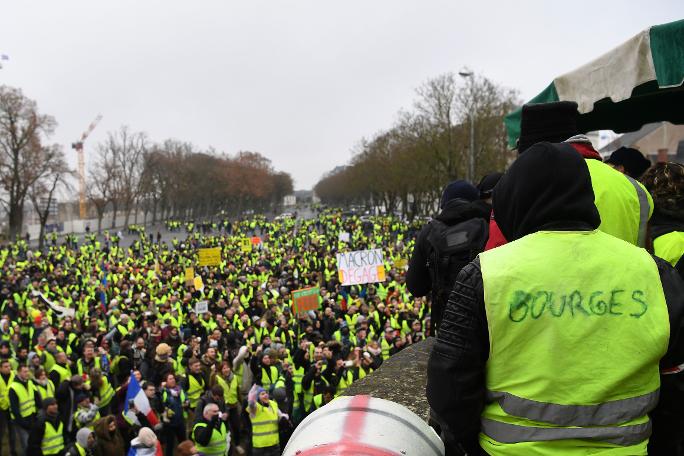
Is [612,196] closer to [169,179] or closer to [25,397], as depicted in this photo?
[25,397]

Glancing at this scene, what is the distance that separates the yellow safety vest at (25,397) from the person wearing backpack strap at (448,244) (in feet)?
25.9

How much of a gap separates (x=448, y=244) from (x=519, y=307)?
64.0 inches

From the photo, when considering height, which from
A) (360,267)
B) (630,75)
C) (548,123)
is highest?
(630,75)

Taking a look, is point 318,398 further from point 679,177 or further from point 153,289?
point 153,289

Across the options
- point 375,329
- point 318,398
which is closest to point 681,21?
point 318,398

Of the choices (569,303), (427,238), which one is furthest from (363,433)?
(427,238)

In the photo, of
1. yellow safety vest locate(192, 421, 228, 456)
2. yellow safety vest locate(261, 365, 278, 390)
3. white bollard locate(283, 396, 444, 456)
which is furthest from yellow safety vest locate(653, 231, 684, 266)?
yellow safety vest locate(261, 365, 278, 390)

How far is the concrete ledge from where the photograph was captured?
10.4 feet

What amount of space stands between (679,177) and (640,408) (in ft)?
4.62

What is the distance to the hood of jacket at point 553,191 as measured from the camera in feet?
5.05

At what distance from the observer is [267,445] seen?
26.1 ft

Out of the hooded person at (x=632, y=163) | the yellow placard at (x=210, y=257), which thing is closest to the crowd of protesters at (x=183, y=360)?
the yellow placard at (x=210, y=257)

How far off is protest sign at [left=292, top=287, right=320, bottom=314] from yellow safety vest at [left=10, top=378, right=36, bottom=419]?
21.8ft

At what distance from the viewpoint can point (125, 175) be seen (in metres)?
72.8
